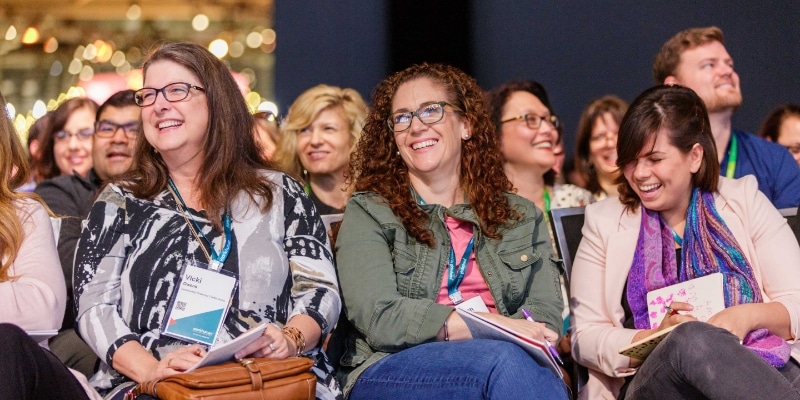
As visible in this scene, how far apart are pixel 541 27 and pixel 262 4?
4.06m

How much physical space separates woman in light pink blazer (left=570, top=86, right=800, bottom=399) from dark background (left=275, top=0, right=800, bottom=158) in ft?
8.28

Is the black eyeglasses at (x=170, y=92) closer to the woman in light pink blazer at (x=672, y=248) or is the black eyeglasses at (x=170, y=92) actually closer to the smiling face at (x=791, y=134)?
the woman in light pink blazer at (x=672, y=248)

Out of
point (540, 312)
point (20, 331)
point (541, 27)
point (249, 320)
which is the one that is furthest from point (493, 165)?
point (541, 27)

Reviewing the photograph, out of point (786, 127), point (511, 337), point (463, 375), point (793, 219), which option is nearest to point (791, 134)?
point (786, 127)

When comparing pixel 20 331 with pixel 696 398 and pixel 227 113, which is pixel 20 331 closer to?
pixel 227 113

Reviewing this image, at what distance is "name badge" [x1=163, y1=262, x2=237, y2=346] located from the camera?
3.02 m

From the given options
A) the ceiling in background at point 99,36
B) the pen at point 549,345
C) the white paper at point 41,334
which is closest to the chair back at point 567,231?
the pen at point 549,345

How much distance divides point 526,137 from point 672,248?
160cm

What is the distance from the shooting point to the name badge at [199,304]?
3.02m

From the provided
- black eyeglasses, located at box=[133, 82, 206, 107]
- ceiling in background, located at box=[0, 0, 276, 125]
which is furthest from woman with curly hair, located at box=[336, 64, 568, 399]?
ceiling in background, located at box=[0, 0, 276, 125]

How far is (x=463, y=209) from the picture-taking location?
11.5ft

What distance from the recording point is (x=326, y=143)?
201 inches

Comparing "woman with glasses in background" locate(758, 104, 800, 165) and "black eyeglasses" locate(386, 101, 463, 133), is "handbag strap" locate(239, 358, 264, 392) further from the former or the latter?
"woman with glasses in background" locate(758, 104, 800, 165)

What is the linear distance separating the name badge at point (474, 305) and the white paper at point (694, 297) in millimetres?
594
